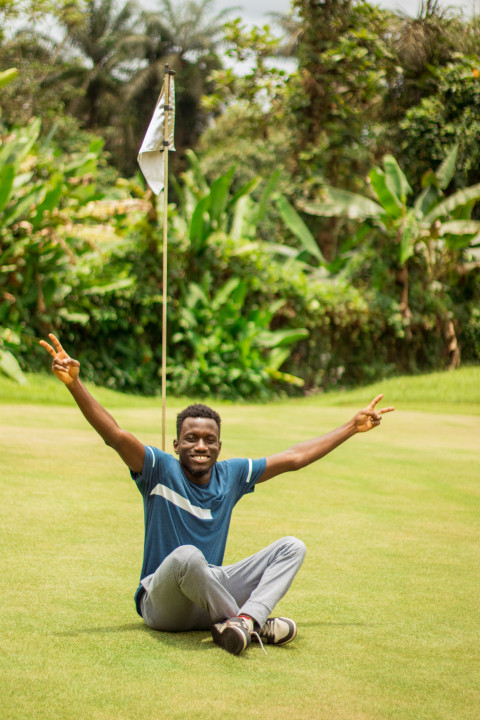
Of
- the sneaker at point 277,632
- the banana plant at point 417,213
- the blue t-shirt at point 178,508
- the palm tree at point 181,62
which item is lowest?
the sneaker at point 277,632

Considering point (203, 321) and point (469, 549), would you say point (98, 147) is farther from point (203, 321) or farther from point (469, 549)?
point (469, 549)

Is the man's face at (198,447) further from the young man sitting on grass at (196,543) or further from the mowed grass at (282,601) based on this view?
the mowed grass at (282,601)

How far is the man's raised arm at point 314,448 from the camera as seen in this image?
14.6ft

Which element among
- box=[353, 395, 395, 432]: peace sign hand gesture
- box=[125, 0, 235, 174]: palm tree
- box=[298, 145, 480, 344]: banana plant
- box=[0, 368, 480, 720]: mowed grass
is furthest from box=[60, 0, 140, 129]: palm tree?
box=[353, 395, 395, 432]: peace sign hand gesture

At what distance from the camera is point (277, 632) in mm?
4094

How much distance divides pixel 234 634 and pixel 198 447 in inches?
31.3

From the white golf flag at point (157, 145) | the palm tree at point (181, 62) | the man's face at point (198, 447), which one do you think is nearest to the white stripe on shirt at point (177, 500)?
the man's face at point (198, 447)

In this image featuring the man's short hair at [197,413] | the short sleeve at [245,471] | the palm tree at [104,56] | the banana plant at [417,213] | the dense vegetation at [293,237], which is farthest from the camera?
the palm tree at [104,56]

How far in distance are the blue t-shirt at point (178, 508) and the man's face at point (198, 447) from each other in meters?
0.04

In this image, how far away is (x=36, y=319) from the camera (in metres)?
16.8

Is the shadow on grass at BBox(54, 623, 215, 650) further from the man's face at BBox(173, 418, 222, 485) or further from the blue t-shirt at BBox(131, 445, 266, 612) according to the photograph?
the man's face at BBox(173, 418, 222, 485)

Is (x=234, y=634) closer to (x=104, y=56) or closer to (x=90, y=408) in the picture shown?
Answer: (x=90, y=408)

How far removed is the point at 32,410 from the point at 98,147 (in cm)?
703

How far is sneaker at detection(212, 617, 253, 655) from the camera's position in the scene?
3901 millimetres
